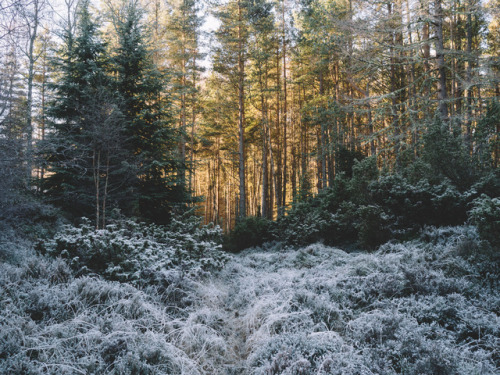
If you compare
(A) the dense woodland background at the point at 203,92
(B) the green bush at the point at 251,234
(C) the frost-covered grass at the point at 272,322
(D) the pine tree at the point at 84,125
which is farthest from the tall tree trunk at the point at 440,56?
(D) the pine tree at the point at 84,125

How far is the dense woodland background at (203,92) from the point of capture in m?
6.76

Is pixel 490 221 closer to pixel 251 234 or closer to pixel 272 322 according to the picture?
pixel 272 322

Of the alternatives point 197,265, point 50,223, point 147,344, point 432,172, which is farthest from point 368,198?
point 50,223

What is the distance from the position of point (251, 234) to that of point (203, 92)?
1303cm

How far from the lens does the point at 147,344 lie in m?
2.71

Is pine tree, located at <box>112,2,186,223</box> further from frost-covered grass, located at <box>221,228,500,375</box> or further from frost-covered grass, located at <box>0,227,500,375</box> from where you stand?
frost-covered grass, located at <box>221,228,500,375</box>

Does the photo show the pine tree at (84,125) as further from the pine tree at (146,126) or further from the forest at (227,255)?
the pine tree at (146,126)

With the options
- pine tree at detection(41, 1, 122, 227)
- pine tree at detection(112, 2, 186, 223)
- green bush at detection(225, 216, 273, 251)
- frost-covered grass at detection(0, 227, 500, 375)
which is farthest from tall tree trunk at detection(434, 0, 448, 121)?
pine tree at detection(41, 1, 122, 227)

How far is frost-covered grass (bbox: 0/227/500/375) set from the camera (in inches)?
91.7

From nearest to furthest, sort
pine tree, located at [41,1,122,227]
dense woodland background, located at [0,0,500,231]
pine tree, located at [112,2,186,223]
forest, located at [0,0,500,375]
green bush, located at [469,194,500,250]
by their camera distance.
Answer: forest, located at [0,0,500,375] → green bush, located at [469,194,500,250] → dense woodland background, located at [0,0,500,231] → pine tree, located at [41,1,122,227] → pine tree, located at [112,2,186,223]

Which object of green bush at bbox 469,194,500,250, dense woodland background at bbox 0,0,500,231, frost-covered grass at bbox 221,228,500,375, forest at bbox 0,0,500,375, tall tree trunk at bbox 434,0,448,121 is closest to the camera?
frost-covered grass at bbox 221,228,500,375

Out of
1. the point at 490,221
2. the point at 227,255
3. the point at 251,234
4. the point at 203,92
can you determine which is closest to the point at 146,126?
the point at 251,234

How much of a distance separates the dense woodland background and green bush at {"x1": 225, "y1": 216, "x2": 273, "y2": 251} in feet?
4.37

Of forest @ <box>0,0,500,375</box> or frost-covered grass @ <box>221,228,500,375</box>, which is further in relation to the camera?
forest @ <box>0,0,500,375</box>
